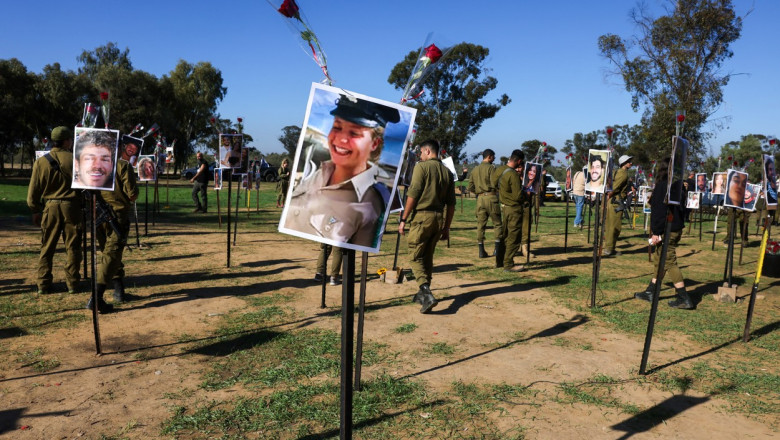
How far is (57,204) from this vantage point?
23.3ft

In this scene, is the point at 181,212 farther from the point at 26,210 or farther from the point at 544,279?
the point at 544,279

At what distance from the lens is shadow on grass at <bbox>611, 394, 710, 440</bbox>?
400 cm

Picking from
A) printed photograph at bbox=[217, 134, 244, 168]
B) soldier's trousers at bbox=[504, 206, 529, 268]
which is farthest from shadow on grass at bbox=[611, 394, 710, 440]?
printed photograph at bbox=[217, 134, 244, 168]

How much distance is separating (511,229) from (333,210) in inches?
298

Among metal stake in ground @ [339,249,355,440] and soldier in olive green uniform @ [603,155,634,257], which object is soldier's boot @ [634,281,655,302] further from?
metal stake in ground @ [339,249,355,440]

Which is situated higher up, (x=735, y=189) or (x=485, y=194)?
(x=735, y=189)

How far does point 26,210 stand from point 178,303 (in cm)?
1408

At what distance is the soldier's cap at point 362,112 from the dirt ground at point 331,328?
8.01 ft

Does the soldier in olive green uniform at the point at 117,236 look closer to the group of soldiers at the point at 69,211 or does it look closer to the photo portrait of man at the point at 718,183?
the group of soldiers at the point at 69,211

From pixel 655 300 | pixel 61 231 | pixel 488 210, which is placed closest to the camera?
pixel 655 300

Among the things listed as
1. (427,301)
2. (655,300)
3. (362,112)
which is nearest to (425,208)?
(427,301)

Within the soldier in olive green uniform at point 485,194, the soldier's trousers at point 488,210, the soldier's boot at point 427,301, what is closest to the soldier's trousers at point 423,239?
the soldier's boot at point 427,301

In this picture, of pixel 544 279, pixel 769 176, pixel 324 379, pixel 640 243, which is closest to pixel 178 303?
pixel 324 379

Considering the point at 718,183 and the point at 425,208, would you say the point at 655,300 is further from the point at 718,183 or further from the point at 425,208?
the point at 718,183
